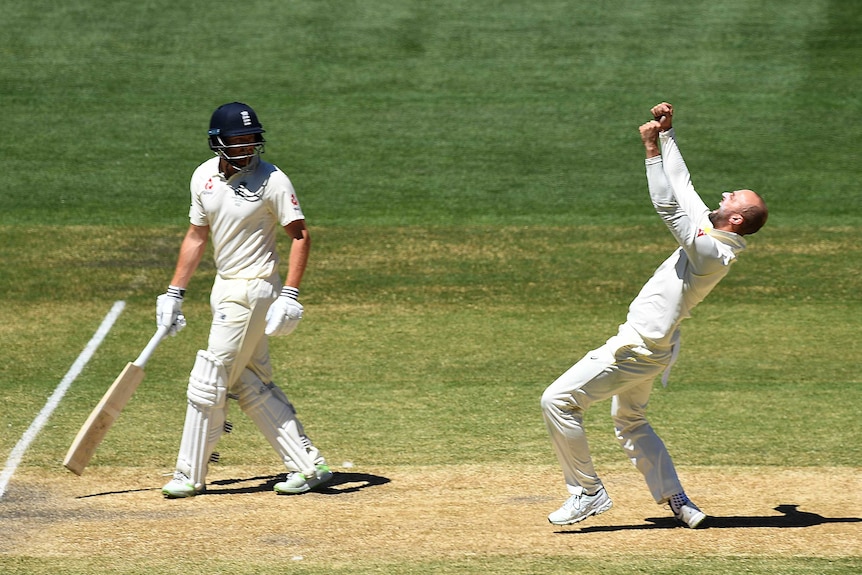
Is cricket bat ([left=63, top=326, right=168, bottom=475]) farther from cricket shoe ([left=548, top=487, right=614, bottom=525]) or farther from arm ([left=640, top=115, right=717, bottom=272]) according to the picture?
arm ([left=640, top=115, right=717, bottom=272])

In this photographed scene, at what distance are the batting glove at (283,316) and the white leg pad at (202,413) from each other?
474 millimetres

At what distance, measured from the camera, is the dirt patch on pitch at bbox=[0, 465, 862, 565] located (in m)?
6.86

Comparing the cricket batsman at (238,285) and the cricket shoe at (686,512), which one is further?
the cricket batsman at (238,285)

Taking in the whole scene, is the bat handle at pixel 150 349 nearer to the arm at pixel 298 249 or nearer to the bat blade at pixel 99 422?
the bat blade at pixel 99 422

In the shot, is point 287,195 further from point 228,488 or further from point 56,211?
point 56,211

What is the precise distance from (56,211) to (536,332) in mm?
7155

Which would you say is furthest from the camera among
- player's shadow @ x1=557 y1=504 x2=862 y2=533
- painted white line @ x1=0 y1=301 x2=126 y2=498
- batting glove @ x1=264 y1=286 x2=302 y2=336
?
painted white line @ x1=0 y1=301 x2=126 y2=498

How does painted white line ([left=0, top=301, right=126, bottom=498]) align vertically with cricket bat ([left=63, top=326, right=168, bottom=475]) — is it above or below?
below

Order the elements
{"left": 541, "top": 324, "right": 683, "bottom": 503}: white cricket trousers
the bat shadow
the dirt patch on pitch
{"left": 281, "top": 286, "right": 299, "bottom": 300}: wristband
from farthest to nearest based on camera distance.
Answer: the bat shadow
{"left": 281, "top": 286, "right": 299, "bottom": 300}: wristband
{"left": 541, "top": 324, "right": 683, "bottom": 503}: white cricket trousers
the dirt patch on pitch

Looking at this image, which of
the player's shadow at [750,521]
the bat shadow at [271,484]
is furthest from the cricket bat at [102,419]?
the player's shadow at [750,521]

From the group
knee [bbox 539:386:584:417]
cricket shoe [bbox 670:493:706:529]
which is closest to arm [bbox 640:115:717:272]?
knee [bbox 539:386:584:417]

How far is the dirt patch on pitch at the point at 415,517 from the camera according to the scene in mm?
6859

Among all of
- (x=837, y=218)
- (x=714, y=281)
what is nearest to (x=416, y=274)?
(x=837, y=218)

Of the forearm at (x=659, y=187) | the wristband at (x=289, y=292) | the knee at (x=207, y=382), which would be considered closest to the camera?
the forearm at (x=659, y=187)
